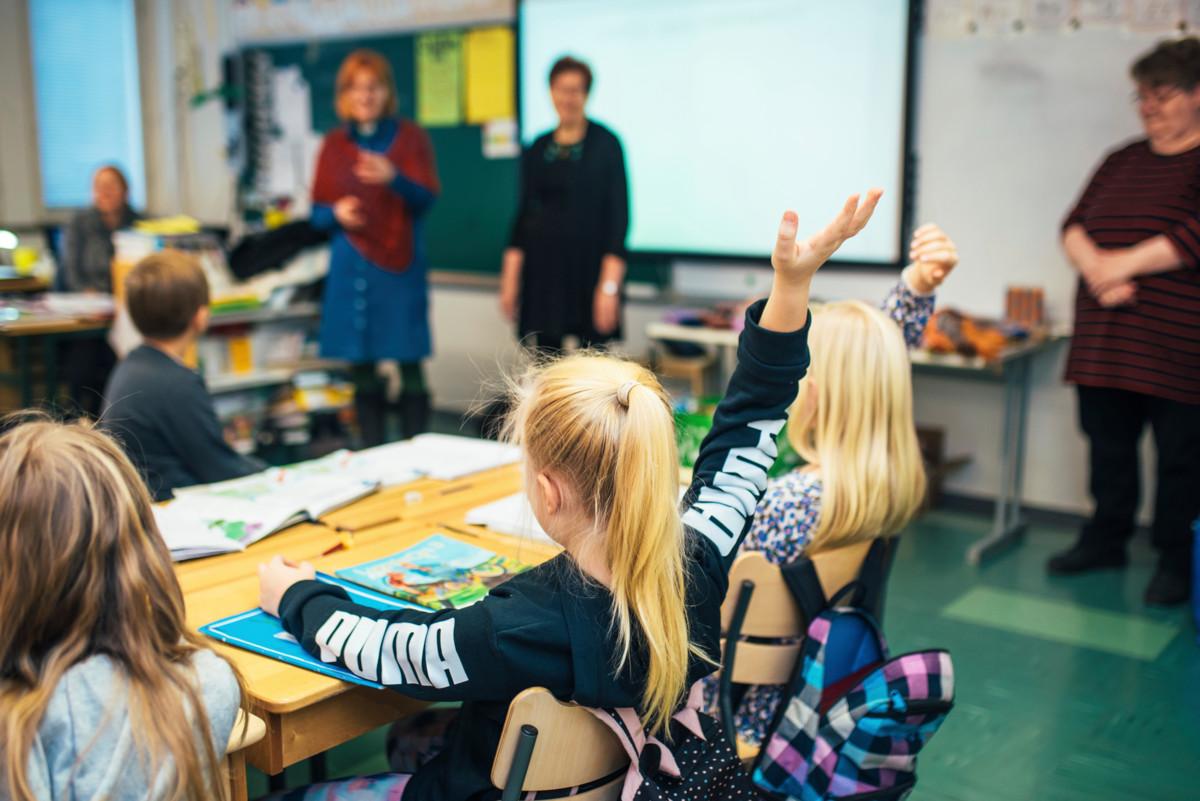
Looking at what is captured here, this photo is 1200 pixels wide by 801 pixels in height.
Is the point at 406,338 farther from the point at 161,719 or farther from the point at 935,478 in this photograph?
the point at 161,719

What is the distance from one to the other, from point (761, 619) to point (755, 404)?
43 cm

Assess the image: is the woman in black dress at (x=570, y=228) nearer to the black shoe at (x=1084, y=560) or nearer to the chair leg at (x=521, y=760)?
the black shoe at (x=1084, y=560)

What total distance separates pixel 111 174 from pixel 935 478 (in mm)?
3927

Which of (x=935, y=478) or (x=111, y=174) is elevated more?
(x=111, y=174)

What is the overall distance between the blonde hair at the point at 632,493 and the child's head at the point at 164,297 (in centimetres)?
146

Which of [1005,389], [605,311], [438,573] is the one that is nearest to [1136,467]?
[1005,389]

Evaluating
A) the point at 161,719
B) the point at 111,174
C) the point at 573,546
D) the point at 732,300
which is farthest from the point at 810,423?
the point at 111,174

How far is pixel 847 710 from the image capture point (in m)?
1.56

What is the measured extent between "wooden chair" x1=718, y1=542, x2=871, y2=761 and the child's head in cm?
147

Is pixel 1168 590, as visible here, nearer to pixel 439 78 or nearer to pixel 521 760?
pixel 521 760

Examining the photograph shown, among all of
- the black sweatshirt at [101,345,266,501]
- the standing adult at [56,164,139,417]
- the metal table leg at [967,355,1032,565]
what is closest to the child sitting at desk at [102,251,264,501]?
the black sweatshirt at [101,345,266,501]

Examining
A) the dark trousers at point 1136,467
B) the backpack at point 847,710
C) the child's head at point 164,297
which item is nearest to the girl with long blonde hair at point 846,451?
the backpack at point 847,710

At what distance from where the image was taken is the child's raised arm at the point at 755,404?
4.31ft

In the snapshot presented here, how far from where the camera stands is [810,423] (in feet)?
6.27
